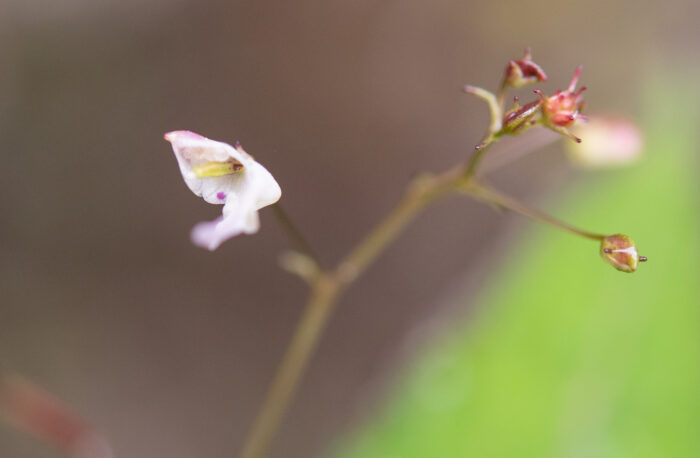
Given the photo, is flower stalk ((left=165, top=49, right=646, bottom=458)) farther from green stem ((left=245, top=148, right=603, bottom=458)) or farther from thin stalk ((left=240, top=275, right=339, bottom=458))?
thin stalk ((left=240, top=275, right=339, bottom=458))

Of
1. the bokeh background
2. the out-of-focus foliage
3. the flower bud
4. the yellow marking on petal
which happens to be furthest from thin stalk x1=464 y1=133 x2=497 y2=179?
the bokeh background

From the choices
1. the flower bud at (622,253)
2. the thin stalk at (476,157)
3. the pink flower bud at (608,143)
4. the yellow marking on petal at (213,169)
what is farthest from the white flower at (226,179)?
the pink flower bud at (608,143)

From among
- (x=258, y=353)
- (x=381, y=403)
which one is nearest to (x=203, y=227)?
(x=381, y=403)

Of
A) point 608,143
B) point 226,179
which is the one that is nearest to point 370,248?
point 226,179

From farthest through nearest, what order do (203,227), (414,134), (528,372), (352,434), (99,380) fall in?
(414,134) → (99,380) → (352,434) → (528,372) → (203,227)

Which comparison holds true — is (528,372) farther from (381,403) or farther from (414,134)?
(414,134)

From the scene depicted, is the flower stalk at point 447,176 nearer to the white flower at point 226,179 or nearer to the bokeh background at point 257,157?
the white flower at point 226,179

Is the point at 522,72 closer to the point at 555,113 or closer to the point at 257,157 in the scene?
the point at 555,113
